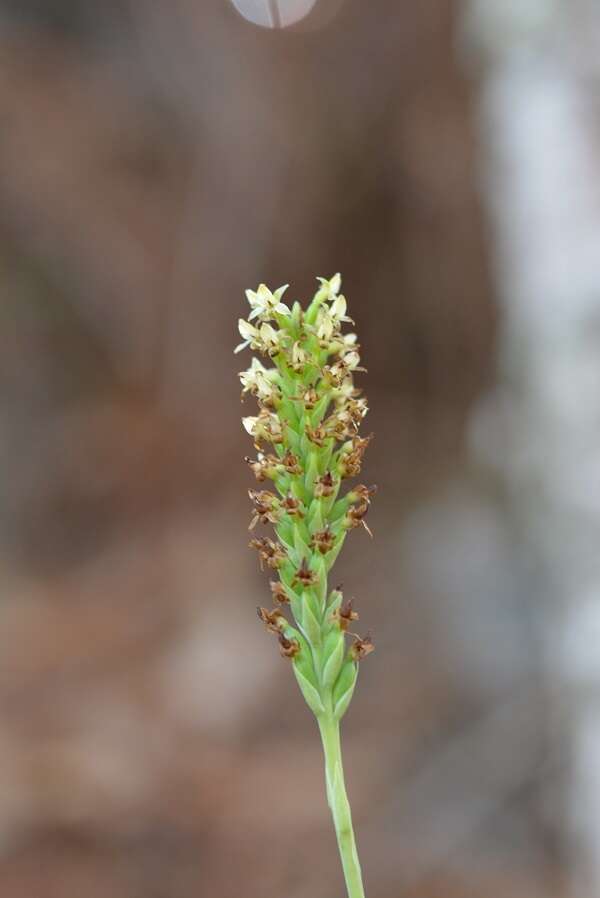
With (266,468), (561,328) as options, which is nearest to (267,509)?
(266,468)

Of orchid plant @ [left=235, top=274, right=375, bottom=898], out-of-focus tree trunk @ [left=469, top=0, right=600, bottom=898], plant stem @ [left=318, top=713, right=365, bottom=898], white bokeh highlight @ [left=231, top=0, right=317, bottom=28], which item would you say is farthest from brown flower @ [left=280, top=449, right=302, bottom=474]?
white bokeh highlight @ [left=231, top=0, right=317, bottom=28]

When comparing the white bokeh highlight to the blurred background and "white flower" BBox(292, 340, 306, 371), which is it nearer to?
the blurred background

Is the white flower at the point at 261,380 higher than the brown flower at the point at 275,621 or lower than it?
higher

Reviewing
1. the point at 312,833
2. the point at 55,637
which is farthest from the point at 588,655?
the point at 55,637

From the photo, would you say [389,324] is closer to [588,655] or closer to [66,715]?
[588,655]

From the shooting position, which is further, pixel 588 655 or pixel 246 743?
pixel 246 743

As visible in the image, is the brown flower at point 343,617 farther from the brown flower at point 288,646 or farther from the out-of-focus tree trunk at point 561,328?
the out-of-focus tree trunk at point 561,328

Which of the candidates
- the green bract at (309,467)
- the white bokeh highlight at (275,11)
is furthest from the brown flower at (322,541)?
the white bokeh highlight at (275,11)
